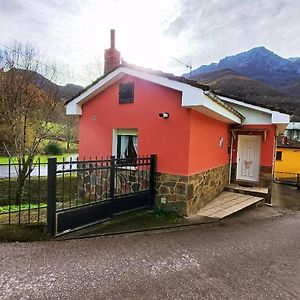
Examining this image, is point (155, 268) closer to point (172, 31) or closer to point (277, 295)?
point (277, 295)

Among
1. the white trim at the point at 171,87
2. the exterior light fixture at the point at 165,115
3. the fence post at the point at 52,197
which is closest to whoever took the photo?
the fence post at the point at 52,197

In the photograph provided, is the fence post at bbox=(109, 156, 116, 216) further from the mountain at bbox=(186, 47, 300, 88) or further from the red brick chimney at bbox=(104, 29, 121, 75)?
the mountain at bbox=(186, 47, 300, 88)

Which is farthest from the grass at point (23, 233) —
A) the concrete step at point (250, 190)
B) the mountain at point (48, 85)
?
the mountain at point (48, 85)

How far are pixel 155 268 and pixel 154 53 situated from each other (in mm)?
13662

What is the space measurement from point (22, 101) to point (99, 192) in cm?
697

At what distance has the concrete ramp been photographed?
8070 mm

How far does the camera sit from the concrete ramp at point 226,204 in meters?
8.07

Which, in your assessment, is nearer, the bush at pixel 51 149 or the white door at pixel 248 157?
the white door at pixel 248 157

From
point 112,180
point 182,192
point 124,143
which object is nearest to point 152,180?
point 182,192

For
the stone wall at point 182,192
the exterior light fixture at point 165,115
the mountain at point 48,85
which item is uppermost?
the mountain at point 48,85

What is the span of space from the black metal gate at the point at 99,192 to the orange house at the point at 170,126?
48cm

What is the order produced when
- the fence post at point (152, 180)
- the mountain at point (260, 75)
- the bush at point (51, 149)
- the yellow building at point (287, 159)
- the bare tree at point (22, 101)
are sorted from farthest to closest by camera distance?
the mountain at point (260, 75) → the bush at point (51, 149) → the yellow building at point (287, 159) → the bare tree at point (22, 101) → the fence post at point (152, 180)

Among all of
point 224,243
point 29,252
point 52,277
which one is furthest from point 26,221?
point 224,243

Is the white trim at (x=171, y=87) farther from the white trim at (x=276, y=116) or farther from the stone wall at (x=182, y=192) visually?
the stone wall at (x=182, y=192)
